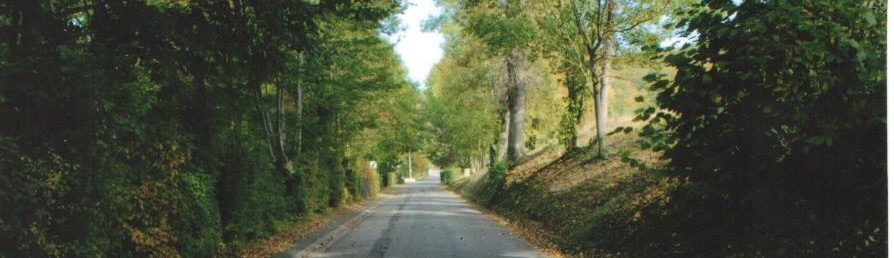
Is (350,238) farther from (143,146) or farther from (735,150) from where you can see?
(735,150)

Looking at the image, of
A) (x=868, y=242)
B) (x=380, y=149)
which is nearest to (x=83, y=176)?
(x=868, y=242)

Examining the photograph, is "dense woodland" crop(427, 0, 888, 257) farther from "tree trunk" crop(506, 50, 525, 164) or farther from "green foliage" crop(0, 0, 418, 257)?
"tree trunk" crop(506, 50, 525, 164)

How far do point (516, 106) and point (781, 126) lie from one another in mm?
25045

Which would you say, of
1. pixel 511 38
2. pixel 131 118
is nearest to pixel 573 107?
pixel 511 38

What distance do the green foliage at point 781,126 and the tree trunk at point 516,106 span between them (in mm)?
23865

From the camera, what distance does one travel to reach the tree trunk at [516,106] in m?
29.6

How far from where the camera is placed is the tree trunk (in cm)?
2959

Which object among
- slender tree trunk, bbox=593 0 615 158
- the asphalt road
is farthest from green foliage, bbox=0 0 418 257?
slender tree trunk, bbox=593 0 615 158

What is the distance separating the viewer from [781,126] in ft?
15.8

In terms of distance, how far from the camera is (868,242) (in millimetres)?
4590

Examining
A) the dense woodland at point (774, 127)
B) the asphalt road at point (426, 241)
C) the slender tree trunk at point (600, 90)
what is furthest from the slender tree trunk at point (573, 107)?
the dense woodland at point (774, 127)

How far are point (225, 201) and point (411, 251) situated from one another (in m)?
3.93

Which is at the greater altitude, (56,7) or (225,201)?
(56,7)

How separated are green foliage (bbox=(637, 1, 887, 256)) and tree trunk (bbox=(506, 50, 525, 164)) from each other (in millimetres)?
23865
